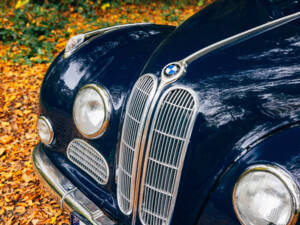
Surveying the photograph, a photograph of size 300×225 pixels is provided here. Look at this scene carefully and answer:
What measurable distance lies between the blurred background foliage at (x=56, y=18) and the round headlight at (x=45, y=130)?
10.5ft

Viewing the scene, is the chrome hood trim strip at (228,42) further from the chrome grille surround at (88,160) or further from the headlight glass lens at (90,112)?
the chrome grille surround at (88,160)

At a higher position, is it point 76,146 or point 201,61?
point 201,61

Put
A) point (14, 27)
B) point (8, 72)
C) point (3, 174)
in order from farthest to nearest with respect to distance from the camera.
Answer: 1. point (14, 27)
2. point (8, 72)
3. point (3, 174)

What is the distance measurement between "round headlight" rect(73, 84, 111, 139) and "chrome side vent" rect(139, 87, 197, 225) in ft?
1.55

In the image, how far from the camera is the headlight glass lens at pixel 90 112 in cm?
214

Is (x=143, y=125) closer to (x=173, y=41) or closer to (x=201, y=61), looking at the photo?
(x=201, y=61)

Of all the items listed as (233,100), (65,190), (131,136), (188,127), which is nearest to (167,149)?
(188,127)

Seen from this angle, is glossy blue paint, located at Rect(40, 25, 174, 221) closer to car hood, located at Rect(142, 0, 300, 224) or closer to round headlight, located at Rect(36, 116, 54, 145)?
round headlight, located at Rect(36, 116, 54, 145)

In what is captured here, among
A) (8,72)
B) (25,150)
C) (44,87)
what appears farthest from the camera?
(8,72)

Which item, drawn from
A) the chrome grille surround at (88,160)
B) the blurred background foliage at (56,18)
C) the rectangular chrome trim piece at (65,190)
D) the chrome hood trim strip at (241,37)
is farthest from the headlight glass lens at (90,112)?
the blurred background foliage at (56,18)

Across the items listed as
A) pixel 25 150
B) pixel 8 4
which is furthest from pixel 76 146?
pixel 8 4

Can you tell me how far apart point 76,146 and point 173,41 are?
933mm

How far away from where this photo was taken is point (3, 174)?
3314mm

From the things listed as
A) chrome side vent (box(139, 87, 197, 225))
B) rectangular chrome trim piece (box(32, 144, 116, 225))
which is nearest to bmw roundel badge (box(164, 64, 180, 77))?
chrome side vent (box(139, 87, 197, 225))
